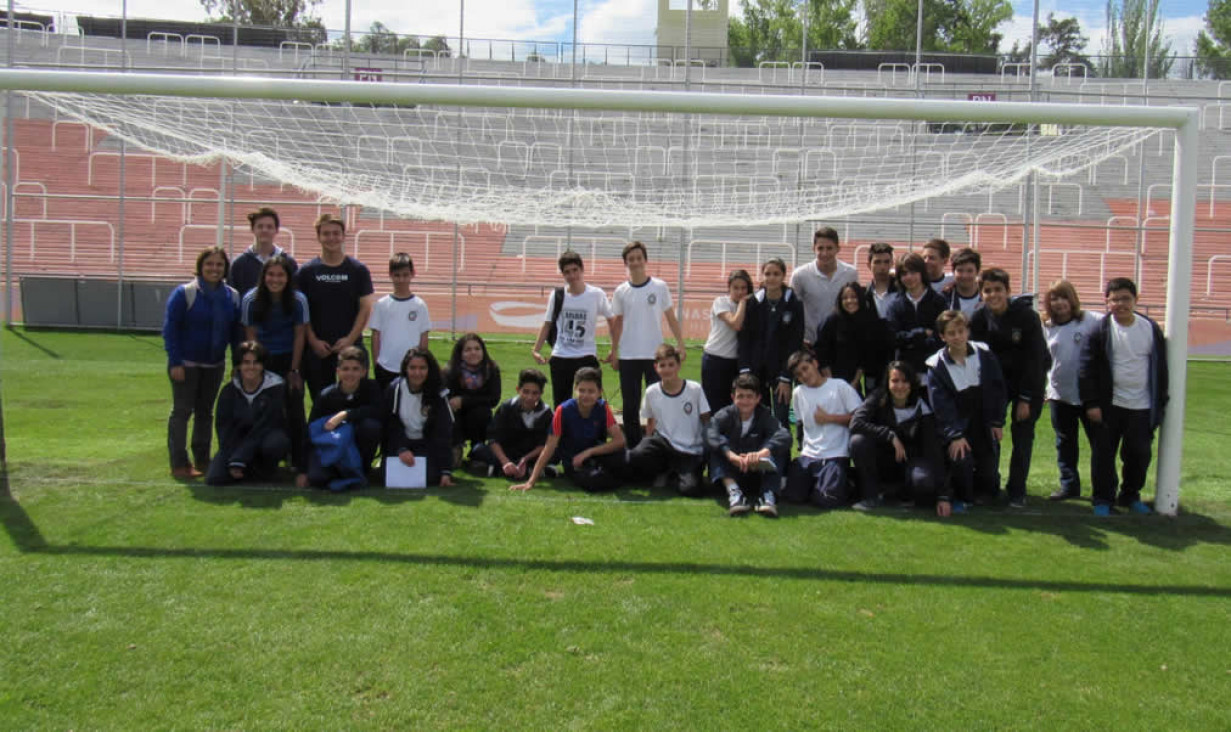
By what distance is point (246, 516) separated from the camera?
5152 millimetres

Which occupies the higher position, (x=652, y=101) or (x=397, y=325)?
(x=652, y=101)

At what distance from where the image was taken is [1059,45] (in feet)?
125

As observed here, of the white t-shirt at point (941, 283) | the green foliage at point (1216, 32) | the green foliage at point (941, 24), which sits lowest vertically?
the white t-shirt at point (941, 283)

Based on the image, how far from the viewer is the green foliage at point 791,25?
130 feet

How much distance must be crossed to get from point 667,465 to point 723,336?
1066 mm

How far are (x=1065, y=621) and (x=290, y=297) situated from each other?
5.04 m

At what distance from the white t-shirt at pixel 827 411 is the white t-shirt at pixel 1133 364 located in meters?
1.67

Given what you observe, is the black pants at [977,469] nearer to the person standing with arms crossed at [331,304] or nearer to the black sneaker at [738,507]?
the black sneaker at [738,507]

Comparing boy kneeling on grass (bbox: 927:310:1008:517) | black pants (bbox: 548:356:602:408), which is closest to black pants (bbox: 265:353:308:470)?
black pants (bbox: 548:356:602:408)

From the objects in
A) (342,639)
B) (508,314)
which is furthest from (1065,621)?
(508,314)

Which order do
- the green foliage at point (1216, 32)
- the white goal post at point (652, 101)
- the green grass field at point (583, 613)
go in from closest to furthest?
the green grass field at point (583, 613) < the white goal post at point (652, 101) < the green foliage at point (1216, 32)

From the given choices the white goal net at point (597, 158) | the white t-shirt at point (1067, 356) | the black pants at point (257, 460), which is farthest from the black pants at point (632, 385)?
the white goal net at point (597, 158)

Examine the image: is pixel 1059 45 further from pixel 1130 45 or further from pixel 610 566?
pixel 610 566

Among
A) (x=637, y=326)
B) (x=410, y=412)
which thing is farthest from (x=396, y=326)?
(x=637, y=326)
